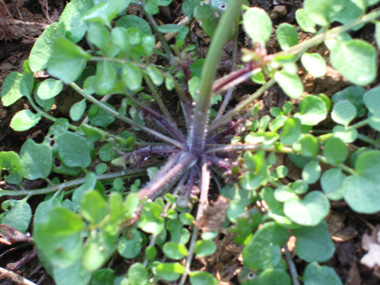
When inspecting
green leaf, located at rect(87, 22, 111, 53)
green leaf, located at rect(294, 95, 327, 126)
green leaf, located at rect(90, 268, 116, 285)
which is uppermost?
green leaf, located at rect(87, 22, 111, 53)

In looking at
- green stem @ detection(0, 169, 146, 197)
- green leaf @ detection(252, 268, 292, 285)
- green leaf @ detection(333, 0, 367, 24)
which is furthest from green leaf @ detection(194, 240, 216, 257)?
green leaf @ detection(333, 0, 367, 24)

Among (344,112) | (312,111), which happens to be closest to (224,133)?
(312,111)

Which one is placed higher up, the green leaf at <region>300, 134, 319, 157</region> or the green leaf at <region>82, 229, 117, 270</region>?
the green leaf at <region>82, 229, 117, 270</region>

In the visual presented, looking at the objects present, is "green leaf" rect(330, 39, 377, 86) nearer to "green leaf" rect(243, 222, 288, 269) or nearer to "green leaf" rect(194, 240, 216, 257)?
"green leaf" rect(243, 222, 288, 269)

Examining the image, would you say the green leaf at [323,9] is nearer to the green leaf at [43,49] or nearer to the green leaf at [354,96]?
the green leaf at [354,96]

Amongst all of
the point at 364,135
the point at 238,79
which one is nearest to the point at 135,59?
the point at 238,79

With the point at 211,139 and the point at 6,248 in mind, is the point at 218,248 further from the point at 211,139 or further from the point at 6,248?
the point at 6,248

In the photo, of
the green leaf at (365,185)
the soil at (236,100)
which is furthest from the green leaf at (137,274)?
the green leaf at (365,185)
